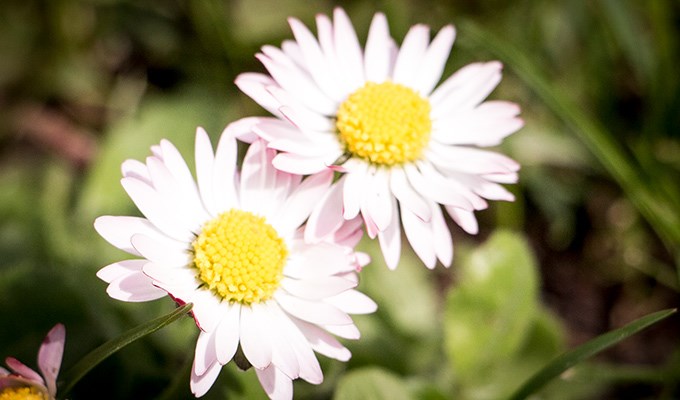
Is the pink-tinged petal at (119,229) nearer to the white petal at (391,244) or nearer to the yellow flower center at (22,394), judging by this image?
the yellow flower center at (22,394)

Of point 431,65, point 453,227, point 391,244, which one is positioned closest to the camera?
point 391,244

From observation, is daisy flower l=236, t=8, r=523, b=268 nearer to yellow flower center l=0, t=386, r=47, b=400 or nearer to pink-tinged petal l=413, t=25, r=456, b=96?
pink-tinged petal l=413, t=25, r=456, b=96

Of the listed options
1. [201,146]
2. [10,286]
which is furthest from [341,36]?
[10,286]

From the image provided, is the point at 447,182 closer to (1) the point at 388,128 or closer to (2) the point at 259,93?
(1) the point at 388,128

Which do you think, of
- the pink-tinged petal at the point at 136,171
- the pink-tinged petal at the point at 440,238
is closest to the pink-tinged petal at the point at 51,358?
the pink-tinged petal at the point at 136,171

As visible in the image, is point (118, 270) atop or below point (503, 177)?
atop

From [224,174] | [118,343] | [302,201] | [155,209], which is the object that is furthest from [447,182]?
[118,343]

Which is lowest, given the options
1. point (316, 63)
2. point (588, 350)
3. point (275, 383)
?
point (588, 350)
